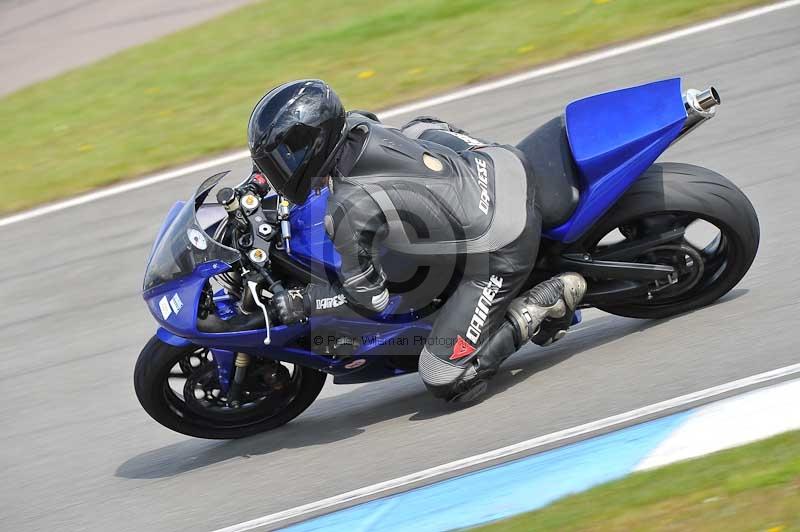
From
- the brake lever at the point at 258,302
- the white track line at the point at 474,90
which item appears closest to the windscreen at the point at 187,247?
the brake lever at the point at 258,302

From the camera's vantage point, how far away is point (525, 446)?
4.62 metres

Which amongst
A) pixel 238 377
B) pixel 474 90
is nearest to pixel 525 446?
pixel 238 377

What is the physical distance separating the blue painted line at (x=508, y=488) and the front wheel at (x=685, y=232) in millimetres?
884

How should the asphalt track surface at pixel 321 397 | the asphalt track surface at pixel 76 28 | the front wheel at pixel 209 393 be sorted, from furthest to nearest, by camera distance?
1. the asphalt track surface at pixel 76 28
2. the front wheel at pixel 209 393
3. the asphalt track surface at pixel 321 397

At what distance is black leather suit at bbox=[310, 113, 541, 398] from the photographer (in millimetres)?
4484

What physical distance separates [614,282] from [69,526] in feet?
9.30

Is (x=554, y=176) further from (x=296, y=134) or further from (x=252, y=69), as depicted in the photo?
(x=252, y=69)

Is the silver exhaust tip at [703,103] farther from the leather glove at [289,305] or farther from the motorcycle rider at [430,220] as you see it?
the leather glove at [289,305]

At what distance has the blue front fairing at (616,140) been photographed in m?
4.76

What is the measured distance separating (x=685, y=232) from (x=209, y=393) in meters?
2.45

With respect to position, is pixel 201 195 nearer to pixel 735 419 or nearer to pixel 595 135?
pixel 595 135

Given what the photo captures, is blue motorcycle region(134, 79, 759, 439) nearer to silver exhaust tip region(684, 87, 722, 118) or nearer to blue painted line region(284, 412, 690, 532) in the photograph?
silver exhaust tip region(684, 87, 722, 118)

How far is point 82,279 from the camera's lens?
722cm

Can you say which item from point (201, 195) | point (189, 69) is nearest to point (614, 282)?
point (201, 195)
